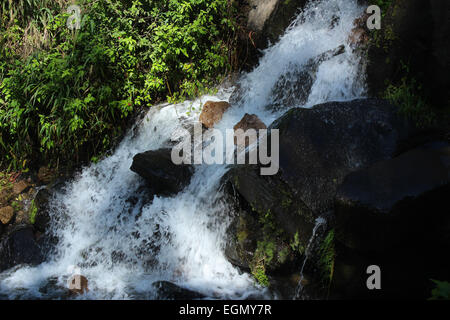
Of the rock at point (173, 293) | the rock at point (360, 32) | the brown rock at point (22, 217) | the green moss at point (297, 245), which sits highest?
the rock at point (360, 32)

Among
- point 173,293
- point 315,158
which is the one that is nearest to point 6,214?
point 173,293

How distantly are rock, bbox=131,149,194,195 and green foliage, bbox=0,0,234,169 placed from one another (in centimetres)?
113

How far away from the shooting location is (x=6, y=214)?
197 inches

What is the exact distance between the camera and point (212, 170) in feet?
14.6

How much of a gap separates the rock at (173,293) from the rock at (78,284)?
0.83 meters

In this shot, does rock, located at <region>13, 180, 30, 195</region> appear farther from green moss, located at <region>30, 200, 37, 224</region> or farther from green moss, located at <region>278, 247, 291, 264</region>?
green moss, located at <region>278, 247, 291, 264</region>

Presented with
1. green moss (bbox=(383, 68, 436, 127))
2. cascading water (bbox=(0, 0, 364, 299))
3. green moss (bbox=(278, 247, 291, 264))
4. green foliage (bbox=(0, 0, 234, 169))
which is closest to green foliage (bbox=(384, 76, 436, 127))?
green moss (bbox=(383, 68, 436, 127))

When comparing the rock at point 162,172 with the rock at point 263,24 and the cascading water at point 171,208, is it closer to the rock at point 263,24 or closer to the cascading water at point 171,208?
the cascading water at point 171,208

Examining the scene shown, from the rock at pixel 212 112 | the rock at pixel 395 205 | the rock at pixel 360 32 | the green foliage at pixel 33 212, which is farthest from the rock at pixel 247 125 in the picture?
the green foliage at pixel 33 212

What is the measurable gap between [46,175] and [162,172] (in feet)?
7.13

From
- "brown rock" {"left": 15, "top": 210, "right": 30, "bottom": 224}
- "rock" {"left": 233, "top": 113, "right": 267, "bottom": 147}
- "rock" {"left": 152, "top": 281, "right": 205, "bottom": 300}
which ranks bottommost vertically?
"rock" {"left": 152, "top": 281, "right": 205, "bottom": 300}

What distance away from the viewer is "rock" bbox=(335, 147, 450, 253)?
9.11 ft

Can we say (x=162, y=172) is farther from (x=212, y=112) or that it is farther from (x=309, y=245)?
(x=309, y=245)

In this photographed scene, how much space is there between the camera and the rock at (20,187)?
17.6 ft
